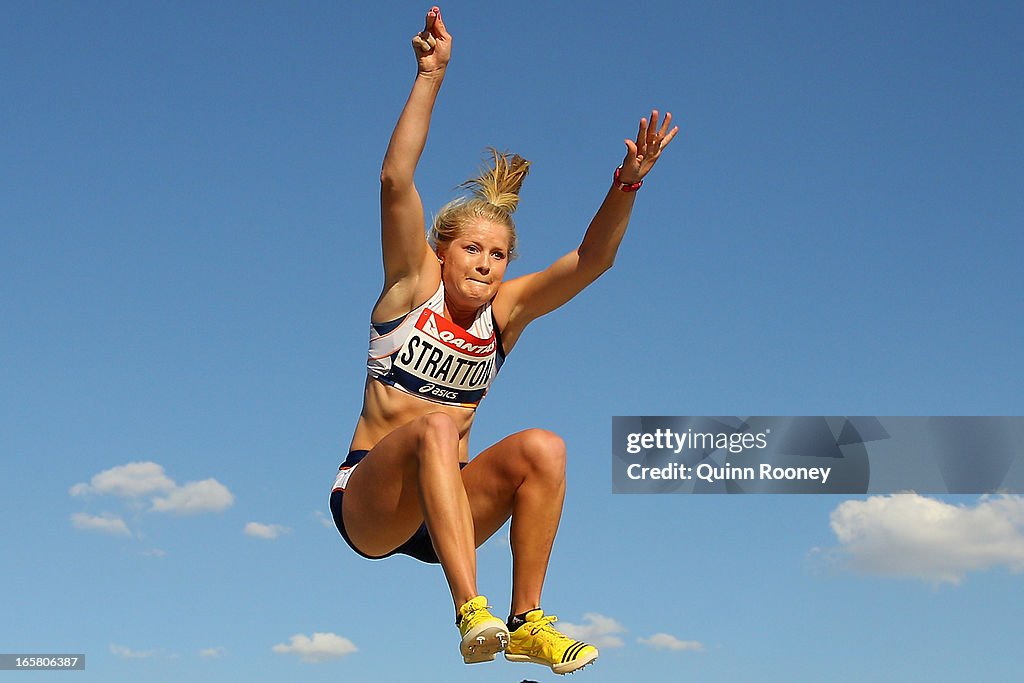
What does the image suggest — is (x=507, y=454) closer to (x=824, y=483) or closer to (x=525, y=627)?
(x=525, y=627)

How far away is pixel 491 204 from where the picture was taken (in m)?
7.95

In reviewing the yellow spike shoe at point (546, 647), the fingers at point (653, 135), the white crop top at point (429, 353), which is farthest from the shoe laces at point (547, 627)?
the fingers at point (653, 135)

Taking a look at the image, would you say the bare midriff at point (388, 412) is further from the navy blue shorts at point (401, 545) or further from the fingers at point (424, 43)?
the fingers at point (424, 43)

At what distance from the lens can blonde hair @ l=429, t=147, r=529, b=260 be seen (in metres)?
7.84

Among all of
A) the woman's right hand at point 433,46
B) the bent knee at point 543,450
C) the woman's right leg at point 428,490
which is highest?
the woman's right hand at point 433,46

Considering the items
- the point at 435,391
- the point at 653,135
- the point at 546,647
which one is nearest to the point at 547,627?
the point at 546,647

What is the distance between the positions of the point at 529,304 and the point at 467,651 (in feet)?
8.67

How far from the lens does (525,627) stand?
6.96 metres

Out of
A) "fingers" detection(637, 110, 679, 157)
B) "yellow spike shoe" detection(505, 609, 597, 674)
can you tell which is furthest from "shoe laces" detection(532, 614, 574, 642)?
"fingers" detection(637, 110, 679, 157)

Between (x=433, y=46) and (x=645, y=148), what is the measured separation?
1547 millimetres

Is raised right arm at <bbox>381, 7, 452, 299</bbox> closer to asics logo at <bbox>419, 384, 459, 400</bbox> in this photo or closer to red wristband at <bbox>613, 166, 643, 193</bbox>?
asics logo at <bbox>419, 384, 459, 400</bbox>

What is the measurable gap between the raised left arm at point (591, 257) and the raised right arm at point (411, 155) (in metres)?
0.91

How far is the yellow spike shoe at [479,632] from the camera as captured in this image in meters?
6.17

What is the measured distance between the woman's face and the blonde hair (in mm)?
66
